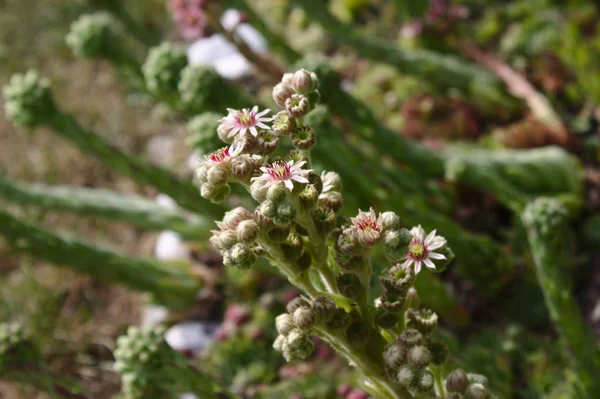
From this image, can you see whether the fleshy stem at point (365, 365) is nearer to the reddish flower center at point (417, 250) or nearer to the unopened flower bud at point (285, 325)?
the unopened flower bud at point (285, 325)

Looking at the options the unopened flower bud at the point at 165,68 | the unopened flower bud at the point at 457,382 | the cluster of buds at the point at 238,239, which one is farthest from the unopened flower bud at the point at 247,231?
the unopened flower bud at the point at 165,68

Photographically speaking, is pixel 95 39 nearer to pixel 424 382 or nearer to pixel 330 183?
pixel 330 183

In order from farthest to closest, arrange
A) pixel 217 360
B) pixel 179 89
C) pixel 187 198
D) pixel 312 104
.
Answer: pixel 217 360
pixel 187 198
pixel 179 89
pixel 312 104

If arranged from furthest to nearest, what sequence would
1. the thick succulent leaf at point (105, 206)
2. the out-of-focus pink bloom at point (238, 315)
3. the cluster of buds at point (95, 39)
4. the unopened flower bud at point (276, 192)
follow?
the out-of-focus pink bloom at point (238, 315) < the thick succulent leaf at point (105, 206) < the cluster of buds at point (95, 39) < the unopened flower bud at point (276, 192)

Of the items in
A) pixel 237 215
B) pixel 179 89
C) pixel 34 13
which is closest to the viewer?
pixel 237 215

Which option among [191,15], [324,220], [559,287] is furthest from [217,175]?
[191,15]

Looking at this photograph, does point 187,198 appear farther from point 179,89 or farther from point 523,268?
point 523,268

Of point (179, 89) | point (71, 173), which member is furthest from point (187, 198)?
point (71, 173)
